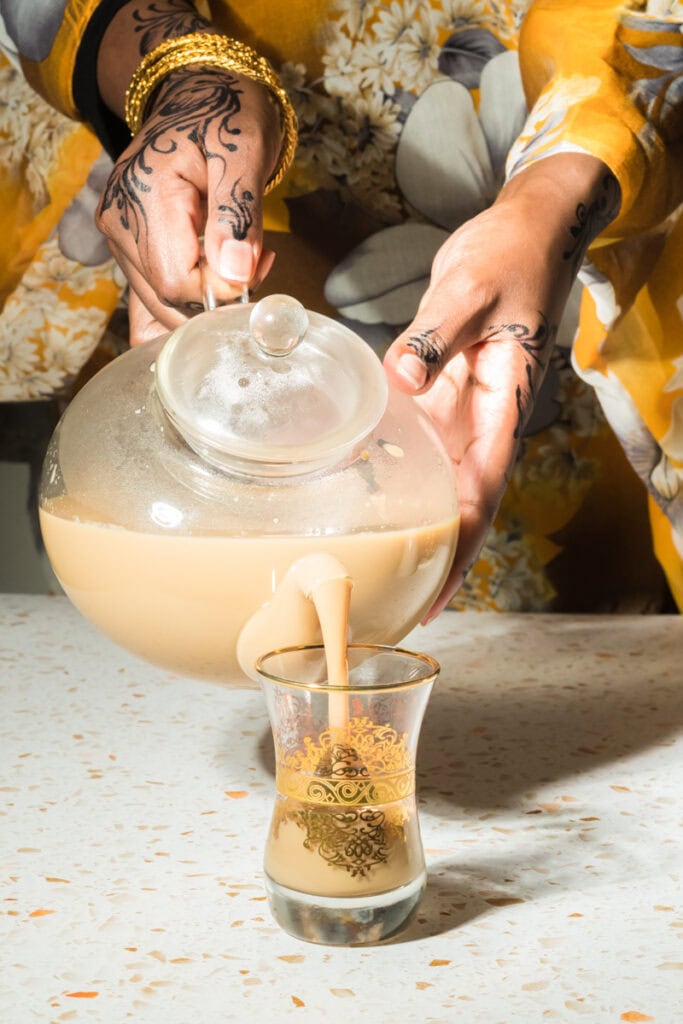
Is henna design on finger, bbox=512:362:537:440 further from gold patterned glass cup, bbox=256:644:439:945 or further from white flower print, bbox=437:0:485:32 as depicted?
white flower print, bbox=437:0:485:32

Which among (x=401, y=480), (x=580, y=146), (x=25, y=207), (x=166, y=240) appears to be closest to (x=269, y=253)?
(x=166, y=240)

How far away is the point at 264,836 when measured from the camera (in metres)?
0.71

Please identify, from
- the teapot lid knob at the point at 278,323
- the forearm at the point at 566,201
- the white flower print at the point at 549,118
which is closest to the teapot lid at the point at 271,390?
the teapot lid knob at the point at 278,323

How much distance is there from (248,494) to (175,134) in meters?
0.43

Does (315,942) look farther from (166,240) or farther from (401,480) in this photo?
(166,240)

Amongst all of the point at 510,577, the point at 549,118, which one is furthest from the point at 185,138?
the point at 510,577

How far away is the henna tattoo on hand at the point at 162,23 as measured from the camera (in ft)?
3.70

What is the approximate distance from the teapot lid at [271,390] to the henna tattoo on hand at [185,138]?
0.23m

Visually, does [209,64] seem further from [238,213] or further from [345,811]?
[345,811]

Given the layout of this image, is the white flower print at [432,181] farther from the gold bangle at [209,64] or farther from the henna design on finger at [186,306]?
the henna design on finger at [186,306]

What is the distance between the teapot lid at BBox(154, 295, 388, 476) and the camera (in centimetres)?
60

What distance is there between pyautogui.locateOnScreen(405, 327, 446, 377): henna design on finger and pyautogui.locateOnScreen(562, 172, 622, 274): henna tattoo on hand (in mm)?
260

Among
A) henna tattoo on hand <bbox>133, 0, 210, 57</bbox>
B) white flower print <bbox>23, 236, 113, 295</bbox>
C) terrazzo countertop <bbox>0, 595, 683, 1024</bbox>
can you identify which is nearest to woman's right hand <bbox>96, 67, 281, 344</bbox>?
henna tattoo on hand <bbox>133, 0, 210, 57</bbox>

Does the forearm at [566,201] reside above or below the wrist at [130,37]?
below
